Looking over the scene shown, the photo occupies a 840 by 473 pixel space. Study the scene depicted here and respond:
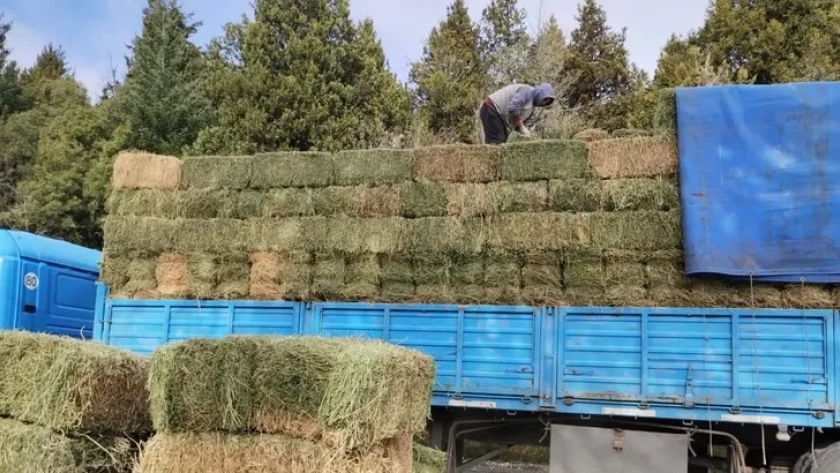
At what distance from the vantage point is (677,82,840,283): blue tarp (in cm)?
661

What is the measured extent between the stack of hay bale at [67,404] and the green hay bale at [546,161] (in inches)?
161

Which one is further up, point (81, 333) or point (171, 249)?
point (171, 249)

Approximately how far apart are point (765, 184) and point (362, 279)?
13.5 feet

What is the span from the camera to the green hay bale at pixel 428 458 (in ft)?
23.3

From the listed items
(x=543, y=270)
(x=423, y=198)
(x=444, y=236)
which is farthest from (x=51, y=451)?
(x=543, y=270)

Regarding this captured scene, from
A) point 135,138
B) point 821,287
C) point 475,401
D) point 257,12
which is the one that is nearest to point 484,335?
point 475,401

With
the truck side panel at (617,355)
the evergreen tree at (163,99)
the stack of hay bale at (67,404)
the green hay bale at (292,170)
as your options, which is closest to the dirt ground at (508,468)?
the truck side panel at (617,355)

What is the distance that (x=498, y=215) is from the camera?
25.3 feet

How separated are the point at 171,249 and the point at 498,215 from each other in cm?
386

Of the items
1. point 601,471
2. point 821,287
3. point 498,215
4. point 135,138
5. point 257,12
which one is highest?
point 257,12

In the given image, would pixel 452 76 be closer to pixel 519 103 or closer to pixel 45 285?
pixel 519 103

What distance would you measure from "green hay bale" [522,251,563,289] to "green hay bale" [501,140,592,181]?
33.0 inches

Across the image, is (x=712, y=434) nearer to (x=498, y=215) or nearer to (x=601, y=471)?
(x=601, y=471)

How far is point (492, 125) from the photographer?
32.7ft
